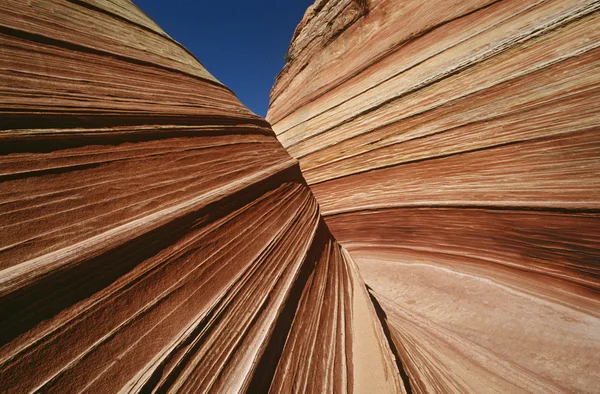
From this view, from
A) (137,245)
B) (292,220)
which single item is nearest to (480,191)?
(292,220)

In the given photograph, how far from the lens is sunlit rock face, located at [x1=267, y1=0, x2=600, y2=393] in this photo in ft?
4.97

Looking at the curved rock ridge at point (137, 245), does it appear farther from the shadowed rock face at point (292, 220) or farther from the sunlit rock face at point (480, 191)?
the sunlit rock face at point (480, 191)

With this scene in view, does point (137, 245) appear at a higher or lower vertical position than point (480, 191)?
higher

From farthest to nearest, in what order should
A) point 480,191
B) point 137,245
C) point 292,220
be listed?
point 480,191, point 292,220, point 137,245

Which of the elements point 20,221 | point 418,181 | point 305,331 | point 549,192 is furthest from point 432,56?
point 20,221

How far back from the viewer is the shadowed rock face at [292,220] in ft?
2.37

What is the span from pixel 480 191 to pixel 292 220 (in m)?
1.67

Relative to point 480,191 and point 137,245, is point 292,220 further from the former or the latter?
Answer: point 480,191

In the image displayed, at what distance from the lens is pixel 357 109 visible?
10.8 ft

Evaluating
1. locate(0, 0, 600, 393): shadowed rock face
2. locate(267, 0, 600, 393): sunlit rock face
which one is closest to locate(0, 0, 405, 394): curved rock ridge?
locate(0, 0, 600, 393): shadowed rock face

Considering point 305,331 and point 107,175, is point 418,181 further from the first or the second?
point 107,175

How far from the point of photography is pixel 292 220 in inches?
63.1

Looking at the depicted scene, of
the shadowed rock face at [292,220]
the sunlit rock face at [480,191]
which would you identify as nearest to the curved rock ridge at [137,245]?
the shadowed rock face at [292,220]

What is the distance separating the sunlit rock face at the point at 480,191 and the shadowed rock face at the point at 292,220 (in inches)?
0.6
